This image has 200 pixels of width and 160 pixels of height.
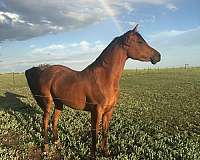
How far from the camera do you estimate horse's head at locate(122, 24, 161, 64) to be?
7.78m

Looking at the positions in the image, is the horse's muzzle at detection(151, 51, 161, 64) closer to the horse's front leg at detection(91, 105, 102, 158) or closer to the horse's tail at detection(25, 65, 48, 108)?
the horse's front leg at detection(91, 105, 102, 158)

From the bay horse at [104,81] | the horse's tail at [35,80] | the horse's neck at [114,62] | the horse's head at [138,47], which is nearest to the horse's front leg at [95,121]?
the bay horse at [104,81]

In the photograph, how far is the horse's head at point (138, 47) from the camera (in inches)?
306

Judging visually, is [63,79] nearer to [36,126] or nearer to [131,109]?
[36,126]

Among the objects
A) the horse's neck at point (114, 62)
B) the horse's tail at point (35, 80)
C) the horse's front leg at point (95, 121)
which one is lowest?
the horse's front leg at point (95, 121)

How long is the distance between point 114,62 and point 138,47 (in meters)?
0.69

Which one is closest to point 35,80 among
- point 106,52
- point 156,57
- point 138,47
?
point 106,52

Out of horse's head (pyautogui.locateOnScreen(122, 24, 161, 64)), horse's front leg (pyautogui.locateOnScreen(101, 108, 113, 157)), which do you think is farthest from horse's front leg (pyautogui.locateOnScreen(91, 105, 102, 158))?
horse's head (pyautogui.locateOnScreen(122, 24, 161, 64))

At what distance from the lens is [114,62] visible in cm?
801

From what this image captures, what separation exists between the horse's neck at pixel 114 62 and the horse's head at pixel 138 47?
0.64 ft

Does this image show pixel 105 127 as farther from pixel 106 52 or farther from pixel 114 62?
pixel 106 52

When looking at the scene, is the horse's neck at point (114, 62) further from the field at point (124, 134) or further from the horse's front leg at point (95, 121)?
the field at point (124, 134)

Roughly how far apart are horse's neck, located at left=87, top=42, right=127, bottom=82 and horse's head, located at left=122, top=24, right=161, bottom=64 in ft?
0.64

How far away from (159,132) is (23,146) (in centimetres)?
425
